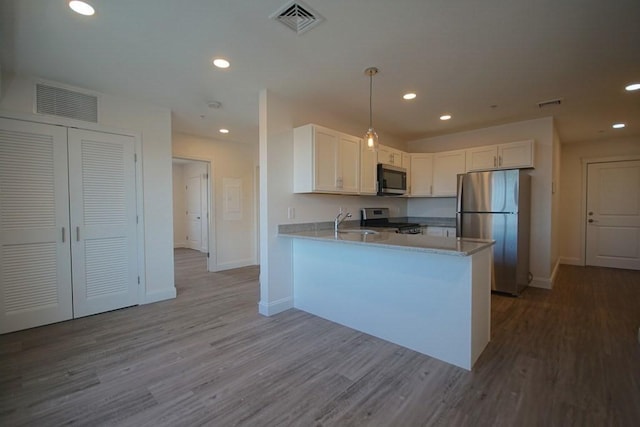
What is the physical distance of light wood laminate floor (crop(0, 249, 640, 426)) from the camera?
5.77 ft

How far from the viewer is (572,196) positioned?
20.2 feet

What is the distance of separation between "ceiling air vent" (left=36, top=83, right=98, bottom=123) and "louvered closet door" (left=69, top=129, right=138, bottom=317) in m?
0.19

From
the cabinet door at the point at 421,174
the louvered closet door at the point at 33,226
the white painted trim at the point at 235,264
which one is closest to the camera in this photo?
the louvered closet door at the point at 33,226

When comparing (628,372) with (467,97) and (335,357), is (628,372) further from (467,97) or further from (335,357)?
(467,97)

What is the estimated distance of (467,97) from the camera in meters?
3.49

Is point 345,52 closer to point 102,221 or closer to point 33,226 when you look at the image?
point 102,221

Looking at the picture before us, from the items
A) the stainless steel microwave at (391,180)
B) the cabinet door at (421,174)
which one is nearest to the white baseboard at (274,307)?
the stainless steel microwave at (391,180)

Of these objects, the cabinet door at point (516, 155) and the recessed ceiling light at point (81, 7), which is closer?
the recessed ceiling light at point (81, 7)

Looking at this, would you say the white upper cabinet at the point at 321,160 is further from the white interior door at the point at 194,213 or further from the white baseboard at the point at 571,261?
the white baseboard at the point at 571,261

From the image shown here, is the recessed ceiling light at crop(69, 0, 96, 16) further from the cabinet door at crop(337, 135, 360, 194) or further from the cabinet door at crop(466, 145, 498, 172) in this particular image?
the cabinet door at crop(466, 145, 498, 172)

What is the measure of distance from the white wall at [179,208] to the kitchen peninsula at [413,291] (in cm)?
656

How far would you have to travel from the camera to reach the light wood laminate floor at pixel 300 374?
5.77ft

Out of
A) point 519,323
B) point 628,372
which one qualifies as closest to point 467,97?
point 519,323

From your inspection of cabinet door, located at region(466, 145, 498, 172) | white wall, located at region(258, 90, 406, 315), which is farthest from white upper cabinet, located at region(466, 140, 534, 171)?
white wall, located at region(258, 90, 406, 315)
